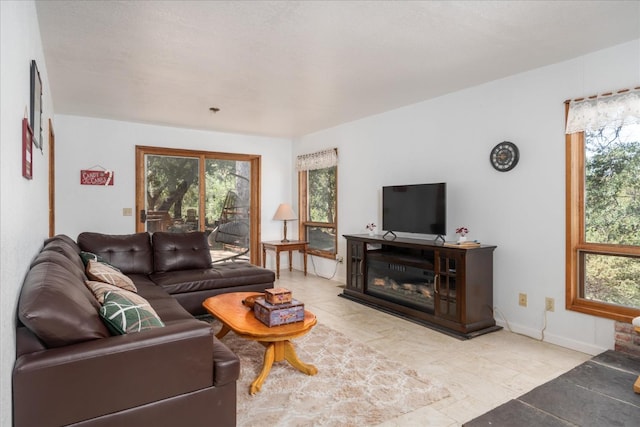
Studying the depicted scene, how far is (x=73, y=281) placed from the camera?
1.88 m

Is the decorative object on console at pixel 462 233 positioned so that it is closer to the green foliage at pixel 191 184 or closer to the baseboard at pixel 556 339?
the baseboard at pixel 556 339

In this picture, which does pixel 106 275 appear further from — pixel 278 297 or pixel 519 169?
pixel 519 169

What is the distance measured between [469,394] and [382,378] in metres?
0.55

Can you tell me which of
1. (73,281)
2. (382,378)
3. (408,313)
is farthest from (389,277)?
(73,281)

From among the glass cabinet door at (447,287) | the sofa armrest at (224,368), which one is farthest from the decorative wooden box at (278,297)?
the glass cabinet door at (447,287)

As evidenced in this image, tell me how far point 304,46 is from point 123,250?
9.17 feet

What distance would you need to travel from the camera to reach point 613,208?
9.61 feet

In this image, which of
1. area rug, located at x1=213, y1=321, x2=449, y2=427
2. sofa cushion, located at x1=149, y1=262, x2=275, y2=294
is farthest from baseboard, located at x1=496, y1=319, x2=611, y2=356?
sofa cushion, located at x1=149, y1=262, x2=275, y2=294

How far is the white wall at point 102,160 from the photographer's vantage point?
5.07 meters

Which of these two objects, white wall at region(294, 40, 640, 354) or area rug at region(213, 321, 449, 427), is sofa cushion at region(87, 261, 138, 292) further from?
white wall at region(294, 40, 640, 354)

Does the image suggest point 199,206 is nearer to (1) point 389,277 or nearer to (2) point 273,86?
(2) point 273,86

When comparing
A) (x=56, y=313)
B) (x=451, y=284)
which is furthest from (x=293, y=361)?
(x=451, y=284)

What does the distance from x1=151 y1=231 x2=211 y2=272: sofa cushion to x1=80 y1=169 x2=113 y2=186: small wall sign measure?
169 cm

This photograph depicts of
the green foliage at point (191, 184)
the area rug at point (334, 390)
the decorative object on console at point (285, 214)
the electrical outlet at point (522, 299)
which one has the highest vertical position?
the green foliage at point (191, 184)
